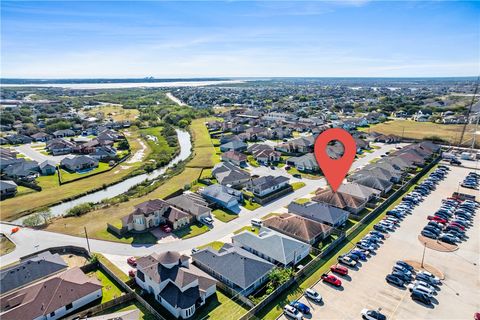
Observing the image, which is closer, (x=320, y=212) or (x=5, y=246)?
(x=5, y=246)

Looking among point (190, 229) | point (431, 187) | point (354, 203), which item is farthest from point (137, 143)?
point (431, 187)

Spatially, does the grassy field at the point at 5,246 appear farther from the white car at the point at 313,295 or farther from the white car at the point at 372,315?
the white car at the point at 372,315

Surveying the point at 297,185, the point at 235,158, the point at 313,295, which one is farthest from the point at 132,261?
the point at 235,158

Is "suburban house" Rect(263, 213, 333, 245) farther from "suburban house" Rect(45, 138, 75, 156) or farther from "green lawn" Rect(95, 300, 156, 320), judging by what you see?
"suburban house" Rect(45, 138, 75, 156)

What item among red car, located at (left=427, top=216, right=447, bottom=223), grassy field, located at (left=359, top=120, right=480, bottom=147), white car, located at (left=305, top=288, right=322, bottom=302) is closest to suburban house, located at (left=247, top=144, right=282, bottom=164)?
red car, located at (left=427, top=216, right=447, bottom=223)

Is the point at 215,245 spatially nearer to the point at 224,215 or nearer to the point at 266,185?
the point at 224,215

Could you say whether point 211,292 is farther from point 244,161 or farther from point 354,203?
point 244,161
